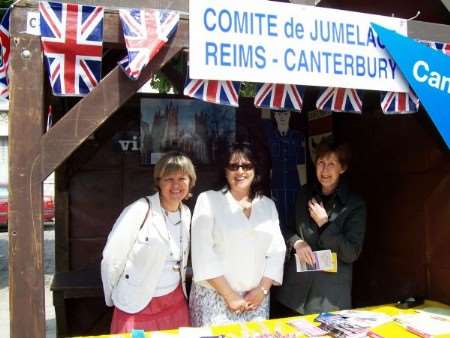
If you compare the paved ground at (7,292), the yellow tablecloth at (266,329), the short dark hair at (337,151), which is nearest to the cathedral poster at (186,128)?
the short dark hair at (337,151)

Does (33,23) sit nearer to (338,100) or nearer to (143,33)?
(143,33)

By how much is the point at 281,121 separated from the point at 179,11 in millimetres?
2176

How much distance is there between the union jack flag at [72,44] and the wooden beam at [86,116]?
9 cm

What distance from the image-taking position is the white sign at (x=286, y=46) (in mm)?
2342

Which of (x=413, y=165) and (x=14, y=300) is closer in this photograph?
(x=14, y=300)

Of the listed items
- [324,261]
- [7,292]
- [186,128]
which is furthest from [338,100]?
[7,292]

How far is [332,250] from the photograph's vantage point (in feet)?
9.39

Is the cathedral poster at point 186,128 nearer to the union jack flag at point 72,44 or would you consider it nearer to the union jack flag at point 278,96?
the union jack flag at point 278,96

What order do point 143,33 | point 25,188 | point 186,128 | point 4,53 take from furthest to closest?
1. point 186,128
2. point 4,53
3. point 143,33
4. point 25,188

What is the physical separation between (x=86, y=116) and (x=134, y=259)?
0.85 m

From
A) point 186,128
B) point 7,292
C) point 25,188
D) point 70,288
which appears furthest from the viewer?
point 7,292

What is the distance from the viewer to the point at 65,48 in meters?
2.26

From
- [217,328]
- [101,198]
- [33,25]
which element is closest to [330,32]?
[33,25]

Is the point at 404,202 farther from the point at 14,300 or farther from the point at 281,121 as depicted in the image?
the point at 14,300
